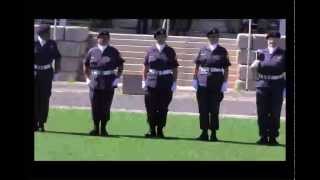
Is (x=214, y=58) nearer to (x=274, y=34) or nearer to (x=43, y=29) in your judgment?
(x=274, y=34)

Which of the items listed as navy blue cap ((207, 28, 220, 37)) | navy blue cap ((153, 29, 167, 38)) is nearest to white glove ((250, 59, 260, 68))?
navy blue cap ((207, 28, 220, 37))

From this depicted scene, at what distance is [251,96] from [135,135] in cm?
118

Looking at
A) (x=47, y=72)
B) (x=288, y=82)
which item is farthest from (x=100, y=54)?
(x=288, y=82)

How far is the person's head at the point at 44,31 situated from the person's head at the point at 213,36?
4.94ft

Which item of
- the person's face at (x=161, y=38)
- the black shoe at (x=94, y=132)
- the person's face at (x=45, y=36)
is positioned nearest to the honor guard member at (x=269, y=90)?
the person's face at (x=161, y=38)

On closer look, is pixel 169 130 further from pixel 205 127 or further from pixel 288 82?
pixel 288 82

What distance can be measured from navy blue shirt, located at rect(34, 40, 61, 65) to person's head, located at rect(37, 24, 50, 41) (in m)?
0.07

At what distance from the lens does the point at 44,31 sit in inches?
357

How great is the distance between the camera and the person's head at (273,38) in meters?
9.13

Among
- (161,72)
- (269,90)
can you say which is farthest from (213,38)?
(269,90)

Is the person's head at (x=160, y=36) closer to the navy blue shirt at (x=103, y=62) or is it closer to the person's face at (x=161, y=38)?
the person's face at (x=161, y=38)

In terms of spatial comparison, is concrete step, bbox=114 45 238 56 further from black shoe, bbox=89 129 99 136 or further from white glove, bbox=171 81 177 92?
black shoe, bbox=89 129 99 136

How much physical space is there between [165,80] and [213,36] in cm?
66

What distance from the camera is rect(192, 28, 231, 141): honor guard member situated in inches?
369
